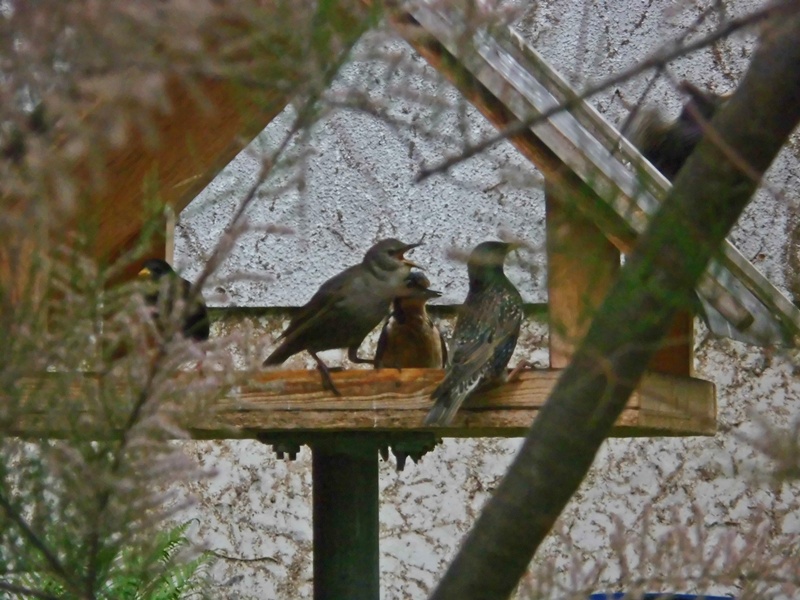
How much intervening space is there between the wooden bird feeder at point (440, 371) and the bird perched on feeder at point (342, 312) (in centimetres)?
31

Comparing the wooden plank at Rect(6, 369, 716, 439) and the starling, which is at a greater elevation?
the starling

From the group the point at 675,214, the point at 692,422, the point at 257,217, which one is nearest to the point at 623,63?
the point at 257,217

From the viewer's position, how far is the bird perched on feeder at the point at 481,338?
6.45 ft

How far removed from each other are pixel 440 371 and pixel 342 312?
0.59 meters

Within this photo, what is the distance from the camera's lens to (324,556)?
230cm

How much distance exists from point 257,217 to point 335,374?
1759 mm

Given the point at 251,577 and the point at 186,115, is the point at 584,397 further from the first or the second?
the point at 251,577

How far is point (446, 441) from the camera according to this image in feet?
12.2

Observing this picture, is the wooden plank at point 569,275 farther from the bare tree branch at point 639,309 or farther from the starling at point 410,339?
the bare tree branch at point 639,309

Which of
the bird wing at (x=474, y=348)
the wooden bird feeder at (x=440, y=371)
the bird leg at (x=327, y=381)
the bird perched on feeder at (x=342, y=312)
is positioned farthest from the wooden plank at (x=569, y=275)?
the bird perched on feeder at (x=342, y=312)

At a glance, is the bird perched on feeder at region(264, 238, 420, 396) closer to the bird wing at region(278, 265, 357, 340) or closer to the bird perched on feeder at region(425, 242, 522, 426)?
the bird wing at region(278, 265, 357, 340)

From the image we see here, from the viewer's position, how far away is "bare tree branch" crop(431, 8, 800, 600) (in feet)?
2.95

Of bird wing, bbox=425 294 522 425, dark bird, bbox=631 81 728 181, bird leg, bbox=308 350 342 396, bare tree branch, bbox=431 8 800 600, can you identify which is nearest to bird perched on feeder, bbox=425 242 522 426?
bird wing, bbox=425 294 522 425

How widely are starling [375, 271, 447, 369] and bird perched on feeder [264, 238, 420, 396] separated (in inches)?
3.0
